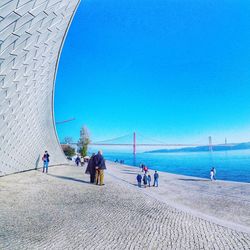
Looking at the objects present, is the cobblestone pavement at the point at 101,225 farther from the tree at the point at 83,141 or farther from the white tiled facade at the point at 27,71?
the tree at the point at 83,141

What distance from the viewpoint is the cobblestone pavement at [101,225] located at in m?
5.63

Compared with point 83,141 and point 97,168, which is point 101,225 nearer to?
point 97,168

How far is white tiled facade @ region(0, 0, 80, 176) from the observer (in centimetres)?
904

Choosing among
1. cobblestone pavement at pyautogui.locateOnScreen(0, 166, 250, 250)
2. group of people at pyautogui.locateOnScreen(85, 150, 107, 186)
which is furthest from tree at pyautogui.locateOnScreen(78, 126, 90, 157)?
cobblestone pavement at pyautogui.locateOnScreen(0, 166, 250, 250)

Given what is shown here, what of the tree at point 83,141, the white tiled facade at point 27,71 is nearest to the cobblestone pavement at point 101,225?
the white tiled facade at point 27,71

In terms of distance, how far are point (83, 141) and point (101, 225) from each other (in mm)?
62371

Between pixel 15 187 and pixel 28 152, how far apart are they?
817 centimetres

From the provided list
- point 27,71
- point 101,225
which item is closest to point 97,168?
point 101,225

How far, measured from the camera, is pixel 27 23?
9.59 m

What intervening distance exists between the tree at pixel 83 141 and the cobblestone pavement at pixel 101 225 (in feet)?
171

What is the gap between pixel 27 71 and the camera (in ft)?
45.0

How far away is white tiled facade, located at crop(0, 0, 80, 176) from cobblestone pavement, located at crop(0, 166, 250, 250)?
20.5 ft

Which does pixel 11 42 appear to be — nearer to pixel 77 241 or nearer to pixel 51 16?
pixel 51 16

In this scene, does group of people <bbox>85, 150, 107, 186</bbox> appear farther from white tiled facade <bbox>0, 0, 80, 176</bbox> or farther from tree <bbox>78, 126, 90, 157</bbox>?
tree <bbox>78, 126, 90, 157</bbox>
